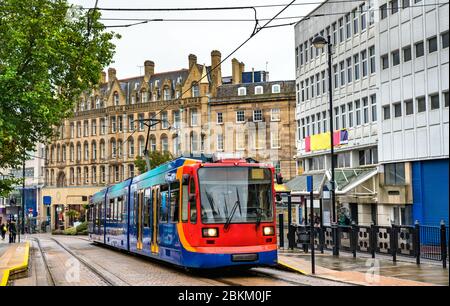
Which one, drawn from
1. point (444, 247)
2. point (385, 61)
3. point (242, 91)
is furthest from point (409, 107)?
point (242, 91)

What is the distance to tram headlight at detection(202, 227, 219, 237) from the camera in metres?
16.8

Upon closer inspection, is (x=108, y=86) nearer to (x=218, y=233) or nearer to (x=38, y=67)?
(x=38, y=67)

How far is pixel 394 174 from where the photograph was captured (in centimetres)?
3797

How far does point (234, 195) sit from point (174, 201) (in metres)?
1.90

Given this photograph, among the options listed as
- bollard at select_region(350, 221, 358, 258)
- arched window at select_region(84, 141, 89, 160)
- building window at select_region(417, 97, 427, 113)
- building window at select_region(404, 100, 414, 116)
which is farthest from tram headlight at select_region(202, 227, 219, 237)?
arched window at select_region(84, 141, 89, 160)

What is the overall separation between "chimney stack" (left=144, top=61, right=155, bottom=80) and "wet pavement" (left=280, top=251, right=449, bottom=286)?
211 ft

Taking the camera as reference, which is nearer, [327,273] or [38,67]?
[327,273]

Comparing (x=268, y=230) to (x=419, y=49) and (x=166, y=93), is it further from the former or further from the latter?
(x=166, y=93)

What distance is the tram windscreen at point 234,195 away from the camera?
1703 centimetres

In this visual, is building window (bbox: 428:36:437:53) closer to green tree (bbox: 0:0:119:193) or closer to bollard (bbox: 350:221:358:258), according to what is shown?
bollard (bbox: 350:221:358:258)

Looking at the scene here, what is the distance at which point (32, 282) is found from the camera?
57.6ft
